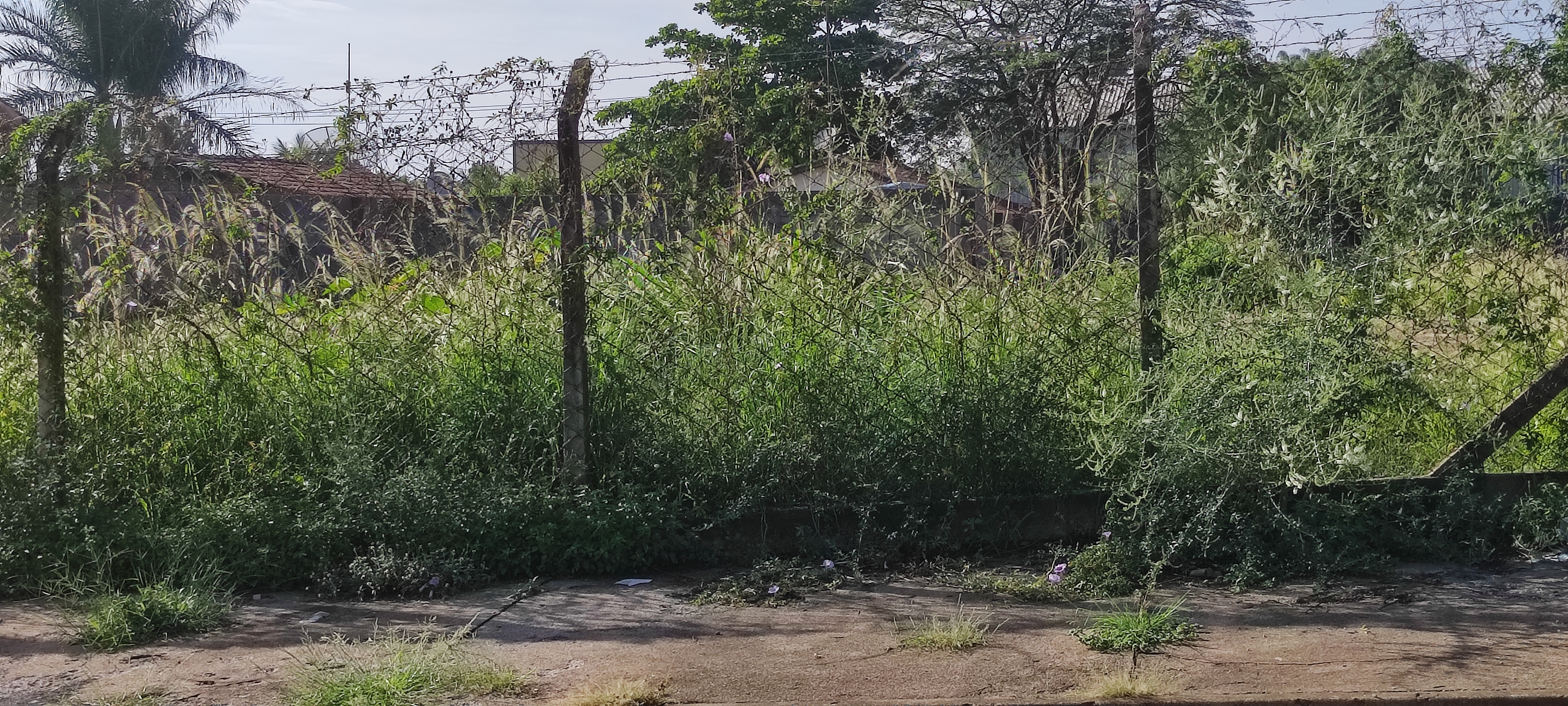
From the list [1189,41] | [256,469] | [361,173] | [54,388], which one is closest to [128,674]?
[256,469]

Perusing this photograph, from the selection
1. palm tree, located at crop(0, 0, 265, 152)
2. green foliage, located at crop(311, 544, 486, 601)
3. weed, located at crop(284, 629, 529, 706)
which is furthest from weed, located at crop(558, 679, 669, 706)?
palm tree, located at crop(0, 0, 265, 152)

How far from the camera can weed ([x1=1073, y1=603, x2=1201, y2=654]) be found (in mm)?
4148

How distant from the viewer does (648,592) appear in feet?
16.9

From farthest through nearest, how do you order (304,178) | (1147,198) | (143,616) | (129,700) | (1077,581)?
(304,178) → (1147,198) → (1077,581) → (143,616) → (129,700)

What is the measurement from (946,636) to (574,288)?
7.75ft

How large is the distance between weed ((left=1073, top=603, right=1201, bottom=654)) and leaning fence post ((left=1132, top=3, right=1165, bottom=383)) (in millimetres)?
1389

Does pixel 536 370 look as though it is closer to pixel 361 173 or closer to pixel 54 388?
pixel 361 173

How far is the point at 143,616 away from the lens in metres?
4.51

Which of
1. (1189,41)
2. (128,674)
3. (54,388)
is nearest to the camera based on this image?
(128,674)

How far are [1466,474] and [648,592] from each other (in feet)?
12.1

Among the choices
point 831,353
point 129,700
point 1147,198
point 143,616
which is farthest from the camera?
Answer: point 831,353

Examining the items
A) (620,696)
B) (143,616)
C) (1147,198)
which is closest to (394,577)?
(143,616)

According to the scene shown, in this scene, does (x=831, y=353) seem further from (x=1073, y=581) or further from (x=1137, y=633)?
(x=1137, y=633)

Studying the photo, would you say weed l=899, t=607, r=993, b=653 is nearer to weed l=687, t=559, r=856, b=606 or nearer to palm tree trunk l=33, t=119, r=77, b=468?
weed l=687, t=559, r=856, b=606
